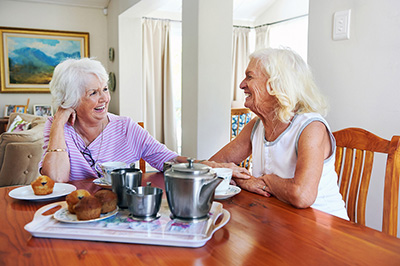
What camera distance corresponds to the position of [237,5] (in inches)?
248

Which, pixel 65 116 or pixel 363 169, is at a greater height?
pixel 65 116

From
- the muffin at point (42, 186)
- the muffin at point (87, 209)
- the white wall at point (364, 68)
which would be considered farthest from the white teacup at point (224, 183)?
the white wall at point (364, 68)

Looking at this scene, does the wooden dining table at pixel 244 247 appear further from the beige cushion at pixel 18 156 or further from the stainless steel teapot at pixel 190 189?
the beige cushion at pixel 18 156

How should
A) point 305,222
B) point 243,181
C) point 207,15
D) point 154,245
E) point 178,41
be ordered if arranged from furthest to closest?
point 178,41 < point 207,15 < point 243,181 < point 305,222 < point 154,245

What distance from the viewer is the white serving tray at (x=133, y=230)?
33.9 inches

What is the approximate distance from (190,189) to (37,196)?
599 mm

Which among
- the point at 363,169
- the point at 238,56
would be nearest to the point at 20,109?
→ the point at 238,56

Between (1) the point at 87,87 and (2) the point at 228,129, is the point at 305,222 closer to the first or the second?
(1) the point at 87,87

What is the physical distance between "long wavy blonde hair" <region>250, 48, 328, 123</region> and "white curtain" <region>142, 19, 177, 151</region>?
471 centimetres

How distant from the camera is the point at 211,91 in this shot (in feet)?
9.53

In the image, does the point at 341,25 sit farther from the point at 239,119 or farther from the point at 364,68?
the point at 239,119

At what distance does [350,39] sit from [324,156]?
0.66 meters

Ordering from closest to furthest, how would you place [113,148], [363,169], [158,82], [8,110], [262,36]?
1. [363,169]
2. [113,148]
3. [8,110]
4. [158,82]
5. [262,36]

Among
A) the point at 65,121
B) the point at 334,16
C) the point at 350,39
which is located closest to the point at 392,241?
the point at 350,39
